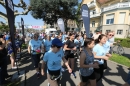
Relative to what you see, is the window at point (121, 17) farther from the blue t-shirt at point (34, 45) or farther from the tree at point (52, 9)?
the blue t-shirt at point (34, 45)

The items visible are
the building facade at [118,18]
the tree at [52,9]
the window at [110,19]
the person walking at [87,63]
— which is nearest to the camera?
the person walking at [87,63]

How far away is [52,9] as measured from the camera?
22016 millimetres

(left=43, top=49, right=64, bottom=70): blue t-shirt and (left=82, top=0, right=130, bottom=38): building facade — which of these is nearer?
(left=43, top=49, right=64, bottom=70): blue t-shirt

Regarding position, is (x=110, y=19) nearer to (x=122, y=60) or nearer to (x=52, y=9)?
(x=52, y=9)

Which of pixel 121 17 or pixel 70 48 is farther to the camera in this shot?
pixel 121 17

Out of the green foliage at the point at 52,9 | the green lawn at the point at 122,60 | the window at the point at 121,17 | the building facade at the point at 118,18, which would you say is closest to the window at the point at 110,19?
the building facade at the point at 118,18

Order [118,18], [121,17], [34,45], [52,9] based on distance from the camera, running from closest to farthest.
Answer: [34,45], [121,17], [118,18], [52,9]

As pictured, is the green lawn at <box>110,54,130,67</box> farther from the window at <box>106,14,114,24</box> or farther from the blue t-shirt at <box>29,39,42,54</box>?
the window at <box>106,14,114,24</box>

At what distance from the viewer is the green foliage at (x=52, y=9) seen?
68.4 ft

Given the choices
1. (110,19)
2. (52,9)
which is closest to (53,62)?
(52,9)

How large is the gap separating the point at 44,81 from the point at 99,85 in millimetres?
2156

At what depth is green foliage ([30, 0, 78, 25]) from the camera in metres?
20.8

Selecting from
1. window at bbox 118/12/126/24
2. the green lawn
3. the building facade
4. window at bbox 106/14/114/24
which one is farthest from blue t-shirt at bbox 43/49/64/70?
window at bbox 106/14/114/24

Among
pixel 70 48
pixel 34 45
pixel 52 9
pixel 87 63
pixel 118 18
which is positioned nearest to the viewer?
pixel 87 63
